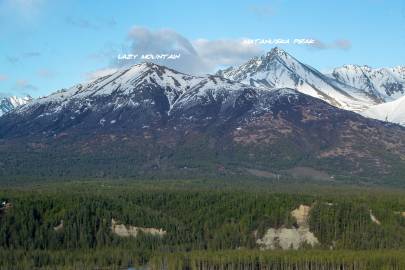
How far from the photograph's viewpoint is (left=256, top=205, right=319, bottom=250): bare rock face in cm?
18600

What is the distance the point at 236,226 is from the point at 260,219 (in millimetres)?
6602

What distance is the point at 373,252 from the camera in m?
162

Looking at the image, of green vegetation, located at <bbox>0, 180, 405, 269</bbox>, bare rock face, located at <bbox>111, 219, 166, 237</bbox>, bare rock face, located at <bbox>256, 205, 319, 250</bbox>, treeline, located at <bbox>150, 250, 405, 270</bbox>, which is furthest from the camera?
bare rock face, located at <bbox>111, 219, 166, 237</bbox>

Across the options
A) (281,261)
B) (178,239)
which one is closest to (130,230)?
(178,239)

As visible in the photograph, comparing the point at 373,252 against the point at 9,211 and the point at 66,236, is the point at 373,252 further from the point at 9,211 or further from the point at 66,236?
the point at 9,211

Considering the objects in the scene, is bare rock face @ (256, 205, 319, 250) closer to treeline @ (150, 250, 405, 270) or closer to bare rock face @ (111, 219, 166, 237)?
bare rock face @ (111, 219, 166, 237)

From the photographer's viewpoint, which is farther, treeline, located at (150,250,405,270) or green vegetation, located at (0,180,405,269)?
green vegetation, located at (0,180,405,269)

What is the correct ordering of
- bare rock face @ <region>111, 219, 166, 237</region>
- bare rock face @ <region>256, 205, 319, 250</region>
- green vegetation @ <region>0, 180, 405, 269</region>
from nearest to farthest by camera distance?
1. green vegetation @ <region>0, 180, 405, 269</region>
2. bare rock face @ <region>256, 205, 319, 250</region>
3. bare rock face @ <region>111, 219, 166, 237</region>


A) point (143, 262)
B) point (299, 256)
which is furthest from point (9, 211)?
point (299, 256)

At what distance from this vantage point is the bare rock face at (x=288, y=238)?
186000mm

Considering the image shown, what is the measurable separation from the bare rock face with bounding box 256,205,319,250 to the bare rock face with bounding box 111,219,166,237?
2360 cm

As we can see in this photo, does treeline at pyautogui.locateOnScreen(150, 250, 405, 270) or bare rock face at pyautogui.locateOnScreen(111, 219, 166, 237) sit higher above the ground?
bare rock face at pyautogui.locateOnScreen(111, 219, 166, 237)

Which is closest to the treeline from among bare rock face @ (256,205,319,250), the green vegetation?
the green vegetation

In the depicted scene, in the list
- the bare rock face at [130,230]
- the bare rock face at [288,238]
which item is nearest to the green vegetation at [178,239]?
the bare rock face at [130,230]
